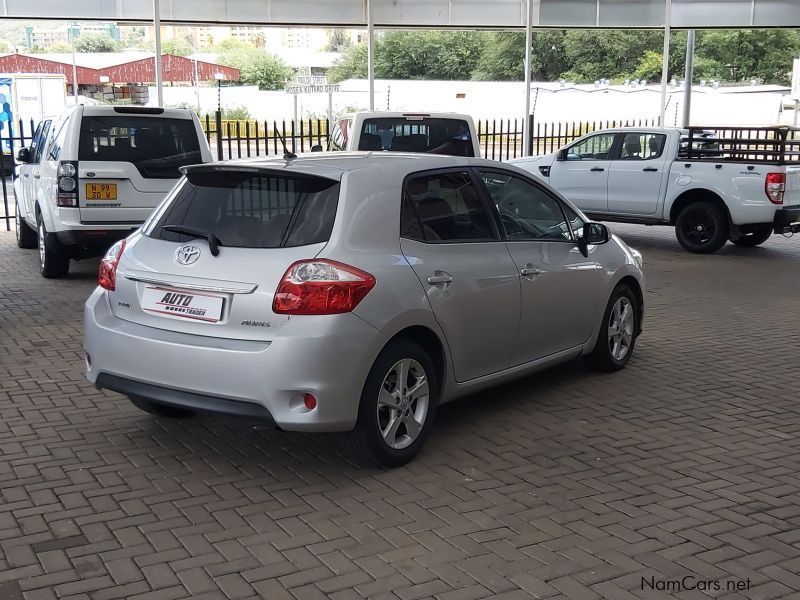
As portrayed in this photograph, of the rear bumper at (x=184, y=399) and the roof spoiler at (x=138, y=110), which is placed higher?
the roof spoiler at (x=138, y=110)

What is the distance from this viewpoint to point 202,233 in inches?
201

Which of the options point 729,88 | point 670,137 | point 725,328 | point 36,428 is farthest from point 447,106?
point 36,428

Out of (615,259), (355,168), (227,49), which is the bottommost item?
(615,259)

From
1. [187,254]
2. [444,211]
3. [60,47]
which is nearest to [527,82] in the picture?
[444,211]

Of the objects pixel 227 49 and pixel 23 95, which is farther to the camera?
pixel 227 49

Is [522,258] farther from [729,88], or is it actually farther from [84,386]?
[729,88]

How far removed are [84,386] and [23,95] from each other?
31.9 meters

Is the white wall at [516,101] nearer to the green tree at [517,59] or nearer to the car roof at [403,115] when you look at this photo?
the green tree at [517,59]

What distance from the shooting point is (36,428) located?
5.79 metres

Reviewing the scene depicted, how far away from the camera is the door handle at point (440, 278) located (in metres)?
5.24

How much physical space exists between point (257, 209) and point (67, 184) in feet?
19.0

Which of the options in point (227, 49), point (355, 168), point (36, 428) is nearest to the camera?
point (355, 168)

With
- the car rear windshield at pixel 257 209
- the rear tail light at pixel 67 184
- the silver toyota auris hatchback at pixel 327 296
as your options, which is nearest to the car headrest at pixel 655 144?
the rear tail light at pixel 67 184

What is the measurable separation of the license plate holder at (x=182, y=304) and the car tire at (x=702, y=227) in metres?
10.6
